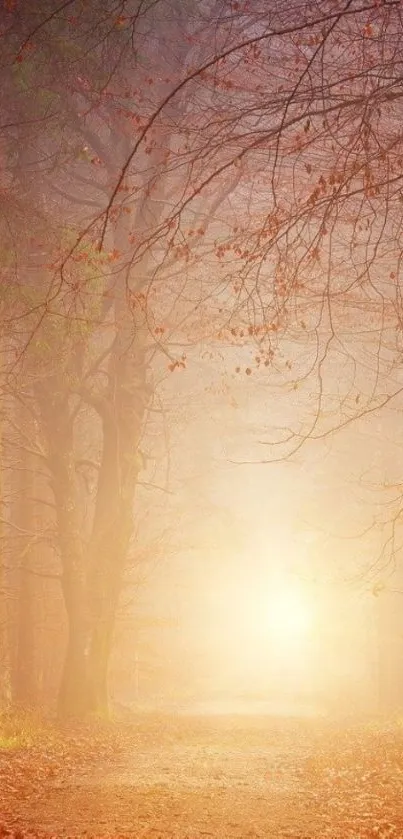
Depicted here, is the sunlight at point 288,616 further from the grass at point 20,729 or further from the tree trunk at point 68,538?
the grass at point 20,729

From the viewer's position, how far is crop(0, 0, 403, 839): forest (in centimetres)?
670

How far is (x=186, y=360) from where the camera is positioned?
18.8 metres

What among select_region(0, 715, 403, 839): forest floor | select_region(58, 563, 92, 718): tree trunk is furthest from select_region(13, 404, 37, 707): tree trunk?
select_region(0, 715, 403, 839): forest floor

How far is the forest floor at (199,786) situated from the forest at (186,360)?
5cm

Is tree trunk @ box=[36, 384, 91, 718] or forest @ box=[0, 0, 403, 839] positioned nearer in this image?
forest @ box=[0, 0, 403, 839]

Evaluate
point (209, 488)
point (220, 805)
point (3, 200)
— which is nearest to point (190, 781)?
point (220, 805)

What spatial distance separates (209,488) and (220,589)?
20.4 feet

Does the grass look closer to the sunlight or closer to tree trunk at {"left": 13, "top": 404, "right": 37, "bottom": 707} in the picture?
tree trunk at {"left": 13, "top": 404, "right": 37, "bottom": 707}

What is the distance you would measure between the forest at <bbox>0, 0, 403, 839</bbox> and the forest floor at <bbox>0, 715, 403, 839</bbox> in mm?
54

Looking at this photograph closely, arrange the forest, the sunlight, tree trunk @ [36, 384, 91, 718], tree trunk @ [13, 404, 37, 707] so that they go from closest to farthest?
the forest < tree trunk @ [36, 384, 91, 718] < tree trunk @ [13, 404, 37, 707] < the sunlight

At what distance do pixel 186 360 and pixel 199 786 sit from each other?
36.7 ft

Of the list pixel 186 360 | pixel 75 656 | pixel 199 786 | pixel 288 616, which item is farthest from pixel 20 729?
pixel 288 616

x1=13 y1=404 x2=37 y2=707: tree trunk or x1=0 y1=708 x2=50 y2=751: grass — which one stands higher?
x1=13 y1=404 x2=37 y2=707: tree trunk

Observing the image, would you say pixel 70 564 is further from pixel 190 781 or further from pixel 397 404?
pixel 397 404
